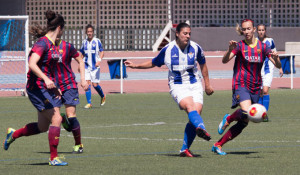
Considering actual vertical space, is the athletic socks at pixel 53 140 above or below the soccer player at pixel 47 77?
below

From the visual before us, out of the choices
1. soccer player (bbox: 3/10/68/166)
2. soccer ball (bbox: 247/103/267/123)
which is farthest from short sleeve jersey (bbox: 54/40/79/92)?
soccer ball (bbox: 247/103/267/123)

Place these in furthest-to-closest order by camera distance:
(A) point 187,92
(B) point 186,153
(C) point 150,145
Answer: (C) point 150,145 < (A) point 187,92 < (B) point 186,153

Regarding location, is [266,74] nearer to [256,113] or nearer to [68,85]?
[256,113]

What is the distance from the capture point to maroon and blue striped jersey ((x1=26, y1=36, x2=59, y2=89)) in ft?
30.5

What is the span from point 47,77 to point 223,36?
4013cm

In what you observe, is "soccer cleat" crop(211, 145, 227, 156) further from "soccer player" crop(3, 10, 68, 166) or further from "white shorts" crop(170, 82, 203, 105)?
"soccer player" crop(3, 10, 68, 166)

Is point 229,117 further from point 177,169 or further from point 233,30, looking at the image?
point 233,30

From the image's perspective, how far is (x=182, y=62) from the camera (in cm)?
1020

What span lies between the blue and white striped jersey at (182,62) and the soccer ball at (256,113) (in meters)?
0.80

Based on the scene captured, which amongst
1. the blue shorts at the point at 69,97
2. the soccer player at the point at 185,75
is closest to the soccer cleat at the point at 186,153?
the soccer player at the point at 185,75

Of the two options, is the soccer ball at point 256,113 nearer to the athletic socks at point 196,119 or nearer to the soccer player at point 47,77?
the athletic socks at point 196,119

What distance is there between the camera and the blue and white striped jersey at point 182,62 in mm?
10195

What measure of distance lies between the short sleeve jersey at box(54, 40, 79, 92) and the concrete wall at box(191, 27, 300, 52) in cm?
3754

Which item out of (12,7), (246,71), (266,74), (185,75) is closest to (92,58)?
(266,74)
